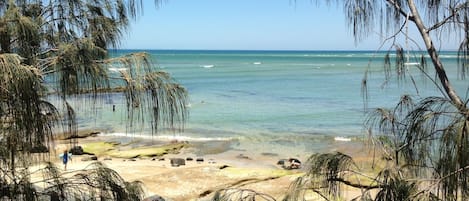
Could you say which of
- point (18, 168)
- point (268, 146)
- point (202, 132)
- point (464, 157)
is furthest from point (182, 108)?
point (202, 132)

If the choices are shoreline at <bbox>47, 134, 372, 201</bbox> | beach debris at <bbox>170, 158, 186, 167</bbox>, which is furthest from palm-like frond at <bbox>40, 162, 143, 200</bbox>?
beach debris at <bbox>170, 158, 186, 167</bbox>

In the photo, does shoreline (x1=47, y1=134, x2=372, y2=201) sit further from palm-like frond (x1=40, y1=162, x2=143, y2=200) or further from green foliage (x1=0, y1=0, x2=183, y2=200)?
palm-like frond (x1=40, y1=162, x2=143, y2=200)

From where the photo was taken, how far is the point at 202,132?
59.2ft

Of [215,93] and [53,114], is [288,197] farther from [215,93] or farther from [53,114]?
[215,93]

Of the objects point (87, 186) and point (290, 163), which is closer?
point (87, 186)

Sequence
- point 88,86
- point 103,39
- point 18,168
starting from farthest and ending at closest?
1. point 103,39
2. point 88,86
3. point 18,168

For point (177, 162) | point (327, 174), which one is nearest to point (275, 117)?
point (177, 162)

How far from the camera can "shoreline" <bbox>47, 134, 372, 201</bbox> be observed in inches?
346

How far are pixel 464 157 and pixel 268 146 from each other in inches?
531

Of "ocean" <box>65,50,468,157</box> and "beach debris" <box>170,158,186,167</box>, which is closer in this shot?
"beach debris" <box>170,158,186,167</box>

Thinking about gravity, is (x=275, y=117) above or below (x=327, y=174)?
below

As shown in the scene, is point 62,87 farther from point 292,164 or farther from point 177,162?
point 177,162

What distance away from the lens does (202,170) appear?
9758 millimetres

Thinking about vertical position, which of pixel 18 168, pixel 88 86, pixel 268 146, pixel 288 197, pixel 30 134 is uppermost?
pixel 88 86
